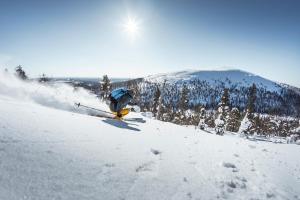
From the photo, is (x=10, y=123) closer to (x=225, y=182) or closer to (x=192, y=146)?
(x=225, y=182)

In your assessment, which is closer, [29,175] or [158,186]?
[29,175]

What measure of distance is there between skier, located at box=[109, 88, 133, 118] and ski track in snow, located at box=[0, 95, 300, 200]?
22.4 ft

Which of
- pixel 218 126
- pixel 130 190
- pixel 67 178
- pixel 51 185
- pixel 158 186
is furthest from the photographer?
pixel 218 126

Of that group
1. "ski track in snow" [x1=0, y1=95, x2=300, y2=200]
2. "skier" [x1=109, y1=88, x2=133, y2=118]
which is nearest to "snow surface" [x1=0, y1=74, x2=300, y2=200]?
"ski track in snow" [x1=0, y1=95, x2=300, y2=200]

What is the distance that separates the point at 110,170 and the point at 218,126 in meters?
52.2

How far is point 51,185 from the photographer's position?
328 centimetres

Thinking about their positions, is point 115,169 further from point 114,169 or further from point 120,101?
point 120,101

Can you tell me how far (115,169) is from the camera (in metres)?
4.56

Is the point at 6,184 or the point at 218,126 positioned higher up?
the point at 6,184

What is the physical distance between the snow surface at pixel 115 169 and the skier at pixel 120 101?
22.2 feet

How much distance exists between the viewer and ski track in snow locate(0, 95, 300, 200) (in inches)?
133

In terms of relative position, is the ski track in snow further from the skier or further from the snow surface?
the skier

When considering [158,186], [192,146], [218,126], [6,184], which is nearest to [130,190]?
[158,186]

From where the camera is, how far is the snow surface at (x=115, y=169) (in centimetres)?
338
